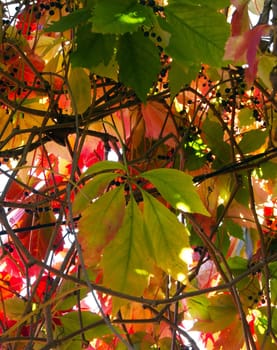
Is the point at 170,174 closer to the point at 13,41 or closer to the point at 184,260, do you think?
the point at 184,260

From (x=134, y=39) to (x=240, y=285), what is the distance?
1.77 ft

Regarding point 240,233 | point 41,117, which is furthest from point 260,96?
point 41,117

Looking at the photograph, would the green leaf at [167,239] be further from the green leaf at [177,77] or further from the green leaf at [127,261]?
the green leaf at [177,77]

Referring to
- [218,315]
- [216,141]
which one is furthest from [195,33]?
[218,315]

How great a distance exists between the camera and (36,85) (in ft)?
3.51

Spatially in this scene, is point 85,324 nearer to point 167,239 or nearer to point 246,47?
point 167,239

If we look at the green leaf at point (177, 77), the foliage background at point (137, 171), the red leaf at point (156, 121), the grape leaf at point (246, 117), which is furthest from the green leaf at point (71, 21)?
the grape leaf at point (246, 117)

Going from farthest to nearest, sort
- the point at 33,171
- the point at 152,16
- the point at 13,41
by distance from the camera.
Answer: the point at 33,171 < the point at 13,41 < the point at 152,16

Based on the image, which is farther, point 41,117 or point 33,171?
point 33,171

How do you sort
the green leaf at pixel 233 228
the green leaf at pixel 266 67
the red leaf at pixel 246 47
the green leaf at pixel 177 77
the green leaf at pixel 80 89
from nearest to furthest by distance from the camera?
the red leaf at pixel 246 47, the green leaf at pixel 266 67, the green leaf at pixel 177 77, the green leaf at pixel 80 89, the green leaf at pixel 233 228

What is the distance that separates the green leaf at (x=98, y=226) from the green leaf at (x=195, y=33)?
0.18 m

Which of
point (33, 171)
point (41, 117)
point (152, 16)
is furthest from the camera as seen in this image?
point (33, 171)

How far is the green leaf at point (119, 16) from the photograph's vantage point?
0.61m

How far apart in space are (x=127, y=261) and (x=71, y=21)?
27cm
